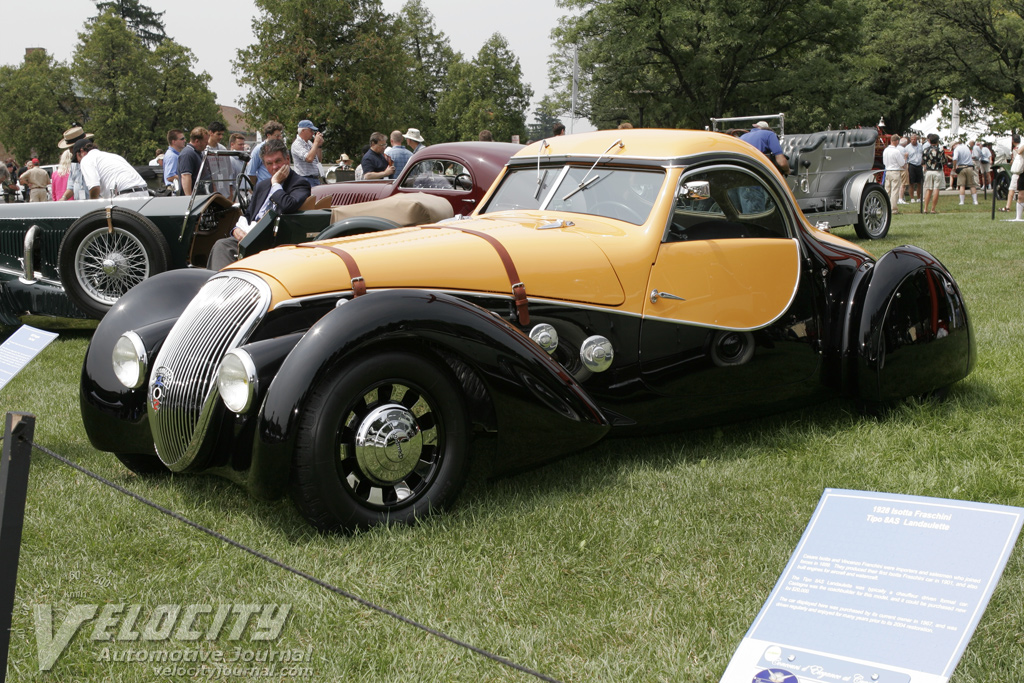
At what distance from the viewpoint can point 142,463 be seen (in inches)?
172

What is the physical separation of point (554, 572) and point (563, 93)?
161 ft

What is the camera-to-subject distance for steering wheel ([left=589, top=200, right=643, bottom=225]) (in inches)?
179

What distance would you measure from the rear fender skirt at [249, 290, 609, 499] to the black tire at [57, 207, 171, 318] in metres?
5.30

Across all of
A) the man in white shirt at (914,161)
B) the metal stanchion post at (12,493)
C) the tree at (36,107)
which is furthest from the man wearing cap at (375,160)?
the tree at (36,107)

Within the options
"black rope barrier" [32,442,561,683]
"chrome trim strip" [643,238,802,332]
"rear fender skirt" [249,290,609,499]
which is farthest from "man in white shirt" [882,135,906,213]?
"black rope barrier" [32,442,561,683]

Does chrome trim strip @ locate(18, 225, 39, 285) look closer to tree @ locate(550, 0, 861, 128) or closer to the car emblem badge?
the car emblem badge

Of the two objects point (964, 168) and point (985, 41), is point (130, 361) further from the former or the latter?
point (985, 41)

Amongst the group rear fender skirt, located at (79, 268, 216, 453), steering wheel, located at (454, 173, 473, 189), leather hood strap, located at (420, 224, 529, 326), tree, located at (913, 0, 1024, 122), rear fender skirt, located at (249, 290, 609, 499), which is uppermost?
tree, located at (913, 0, 1024, 122)

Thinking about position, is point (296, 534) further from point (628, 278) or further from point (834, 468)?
point (834, 468)

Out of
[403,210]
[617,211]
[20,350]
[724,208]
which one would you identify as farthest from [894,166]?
[20,350]

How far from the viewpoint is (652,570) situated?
3.37m

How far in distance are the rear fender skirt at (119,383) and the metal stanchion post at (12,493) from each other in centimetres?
201

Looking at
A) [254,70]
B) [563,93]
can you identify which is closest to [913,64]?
[563,93]

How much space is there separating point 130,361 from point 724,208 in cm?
306
